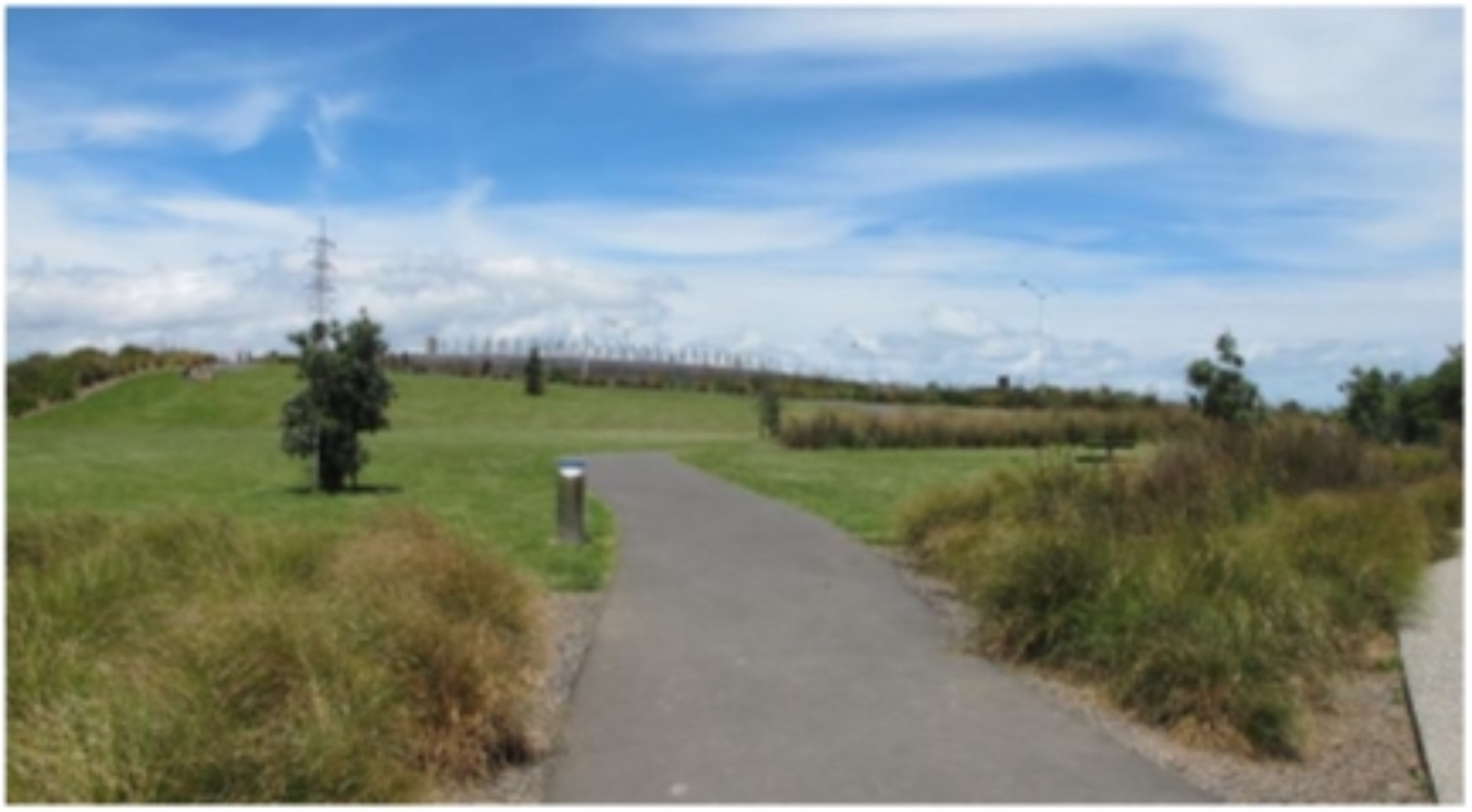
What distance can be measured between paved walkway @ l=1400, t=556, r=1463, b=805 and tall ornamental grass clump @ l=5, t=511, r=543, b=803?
4.27 m

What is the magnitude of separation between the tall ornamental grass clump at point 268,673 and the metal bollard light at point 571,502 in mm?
4774

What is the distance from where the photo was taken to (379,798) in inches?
207

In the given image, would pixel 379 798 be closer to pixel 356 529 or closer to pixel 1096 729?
pixel 1096 729

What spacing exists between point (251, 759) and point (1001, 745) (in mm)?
3531

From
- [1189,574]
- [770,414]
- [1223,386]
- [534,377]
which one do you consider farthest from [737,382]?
[1189,574]

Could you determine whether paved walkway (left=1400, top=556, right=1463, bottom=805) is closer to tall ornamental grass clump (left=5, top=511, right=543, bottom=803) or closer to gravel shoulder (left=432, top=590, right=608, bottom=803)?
gravel shoulder (left=432, top=590, right=608, bottom=803)

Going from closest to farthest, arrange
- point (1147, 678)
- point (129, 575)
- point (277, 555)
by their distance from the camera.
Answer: point (1147, 678), point (129, 575), point (277, 555)

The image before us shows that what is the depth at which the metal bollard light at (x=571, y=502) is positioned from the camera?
13.9 meters

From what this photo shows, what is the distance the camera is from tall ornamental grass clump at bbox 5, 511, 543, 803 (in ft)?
16.4

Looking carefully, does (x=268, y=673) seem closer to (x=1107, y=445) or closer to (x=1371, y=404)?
(x=1107, y=445)

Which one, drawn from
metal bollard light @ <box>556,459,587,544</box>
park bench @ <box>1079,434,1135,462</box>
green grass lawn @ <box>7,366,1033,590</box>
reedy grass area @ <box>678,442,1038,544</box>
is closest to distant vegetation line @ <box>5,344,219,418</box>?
green grass lawn @ <box>7,366,1033,590</box>

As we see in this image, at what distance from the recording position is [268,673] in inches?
227

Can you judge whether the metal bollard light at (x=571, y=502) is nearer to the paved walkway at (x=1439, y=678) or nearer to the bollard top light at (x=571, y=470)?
the bollard top light at (x=571, y=470)

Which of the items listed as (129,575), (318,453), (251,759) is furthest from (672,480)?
(251,759)
